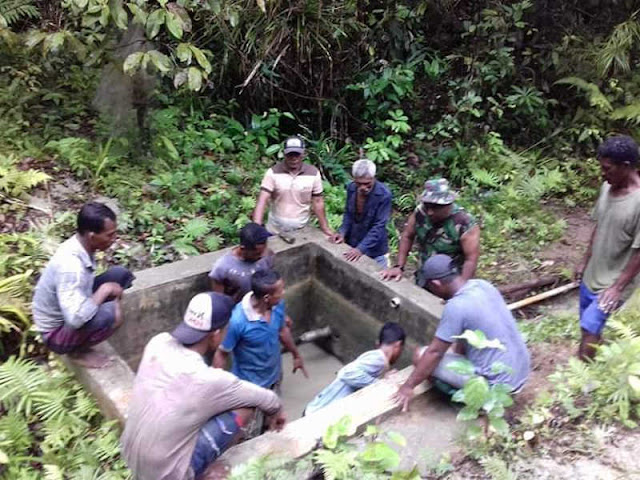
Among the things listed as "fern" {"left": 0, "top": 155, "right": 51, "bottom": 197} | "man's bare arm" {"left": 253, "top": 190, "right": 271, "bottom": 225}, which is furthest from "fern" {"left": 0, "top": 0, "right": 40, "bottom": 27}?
"man's bare arm" {"left": 253, "top": 190, "right": 271, "bottom": 225}

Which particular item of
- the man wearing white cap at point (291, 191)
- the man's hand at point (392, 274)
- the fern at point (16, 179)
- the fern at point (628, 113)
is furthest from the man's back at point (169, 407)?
the fern at point (628, 113)

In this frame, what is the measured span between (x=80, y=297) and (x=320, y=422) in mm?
1783

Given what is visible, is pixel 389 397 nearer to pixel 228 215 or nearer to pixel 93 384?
pixel 93 384

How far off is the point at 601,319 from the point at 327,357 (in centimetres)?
300

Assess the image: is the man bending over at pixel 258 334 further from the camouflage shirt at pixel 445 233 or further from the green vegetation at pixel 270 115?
the camouflage shirt at pixel 445 233

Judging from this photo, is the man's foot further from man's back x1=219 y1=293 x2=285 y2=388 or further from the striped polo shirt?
the striped polo shirt

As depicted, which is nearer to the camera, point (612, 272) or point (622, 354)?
point (622, 354)

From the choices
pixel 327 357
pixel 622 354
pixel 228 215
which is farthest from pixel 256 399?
pixel 228 215

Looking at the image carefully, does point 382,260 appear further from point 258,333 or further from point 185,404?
point 185,404

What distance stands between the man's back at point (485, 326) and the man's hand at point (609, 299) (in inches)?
26.4

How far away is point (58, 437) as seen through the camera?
4.06 metres

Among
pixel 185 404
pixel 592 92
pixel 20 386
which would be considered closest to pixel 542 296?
pixel 592 92

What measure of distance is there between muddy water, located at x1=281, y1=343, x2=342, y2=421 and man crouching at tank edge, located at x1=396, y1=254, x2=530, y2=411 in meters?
1.79

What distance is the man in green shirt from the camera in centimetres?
402
